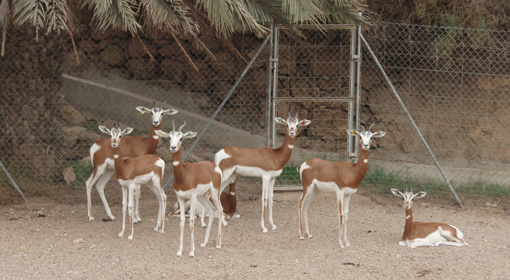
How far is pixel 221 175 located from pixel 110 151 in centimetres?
188

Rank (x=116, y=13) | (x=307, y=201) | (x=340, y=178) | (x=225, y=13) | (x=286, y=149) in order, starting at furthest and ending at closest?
1. (x=286, y=149)
2. (x=225, y=13)
3. (x=307, y=201)
4. (x=116, y=13)
5. (x=340, y=178)

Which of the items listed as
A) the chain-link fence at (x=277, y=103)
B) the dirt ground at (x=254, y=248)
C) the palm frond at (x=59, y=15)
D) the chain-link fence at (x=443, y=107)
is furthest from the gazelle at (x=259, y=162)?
the chain-link fence at (x=443, y=107)

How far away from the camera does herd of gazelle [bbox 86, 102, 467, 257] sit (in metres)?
7.28

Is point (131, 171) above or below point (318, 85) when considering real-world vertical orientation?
below

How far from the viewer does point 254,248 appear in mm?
7656

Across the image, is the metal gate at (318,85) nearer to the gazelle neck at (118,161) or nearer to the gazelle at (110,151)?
the gazelle at (110,151)

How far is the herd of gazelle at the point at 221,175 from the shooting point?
7.28m

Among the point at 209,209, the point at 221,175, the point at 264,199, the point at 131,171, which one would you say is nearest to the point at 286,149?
the point at 264,199

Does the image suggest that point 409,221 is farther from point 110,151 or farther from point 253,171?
point 110,151

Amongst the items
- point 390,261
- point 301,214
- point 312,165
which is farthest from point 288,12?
point 390,261

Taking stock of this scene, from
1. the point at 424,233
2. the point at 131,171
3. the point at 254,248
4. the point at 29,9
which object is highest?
the point at 29,9

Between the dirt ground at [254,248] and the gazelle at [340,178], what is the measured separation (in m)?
0.46

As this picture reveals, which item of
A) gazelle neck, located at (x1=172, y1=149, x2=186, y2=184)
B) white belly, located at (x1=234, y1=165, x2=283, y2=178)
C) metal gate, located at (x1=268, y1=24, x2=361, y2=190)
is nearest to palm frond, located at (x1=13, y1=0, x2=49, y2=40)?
gazelle neck, located at (x1=172, y1=149, x2=186, y2=184)

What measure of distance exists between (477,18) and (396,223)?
15.2ft
